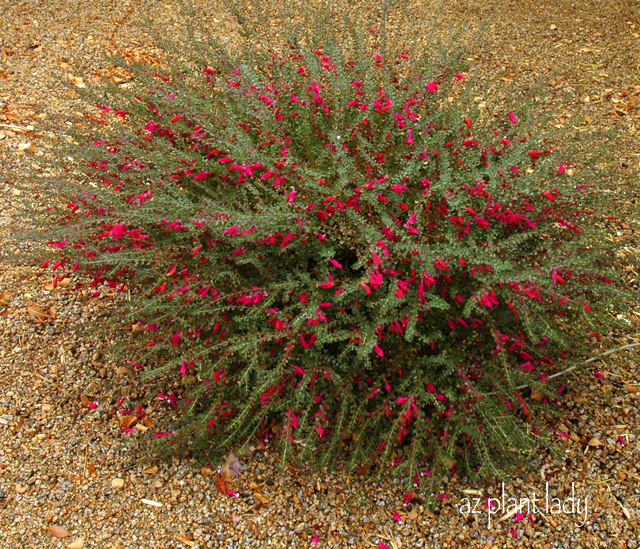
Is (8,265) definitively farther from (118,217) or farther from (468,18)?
(468,18)

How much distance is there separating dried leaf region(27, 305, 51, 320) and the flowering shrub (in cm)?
69

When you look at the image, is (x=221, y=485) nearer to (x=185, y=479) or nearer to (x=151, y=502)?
(x=185, y=479)

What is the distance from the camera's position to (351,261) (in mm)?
2221

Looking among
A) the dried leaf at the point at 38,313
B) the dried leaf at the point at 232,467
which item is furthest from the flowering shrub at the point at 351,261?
the dried leaf at the point at 38,313

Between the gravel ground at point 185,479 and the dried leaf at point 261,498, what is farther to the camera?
the dried leaf at point 261,498

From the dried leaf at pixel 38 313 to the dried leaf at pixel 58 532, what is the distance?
3.64 feet

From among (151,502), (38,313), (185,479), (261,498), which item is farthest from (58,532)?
(38,313)

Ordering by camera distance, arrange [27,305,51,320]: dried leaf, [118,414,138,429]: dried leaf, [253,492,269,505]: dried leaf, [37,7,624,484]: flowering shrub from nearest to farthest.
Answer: [37,7,624,484]: flowering shrub → [253,492,269,505]: dried leaf → [118,414,138,429]: dried leaf → [27,305,51,320]: dried leaf

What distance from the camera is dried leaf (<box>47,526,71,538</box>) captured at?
2.19 metres

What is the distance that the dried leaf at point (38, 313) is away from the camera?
2953mm

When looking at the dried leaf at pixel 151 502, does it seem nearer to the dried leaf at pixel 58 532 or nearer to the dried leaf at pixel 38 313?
the dried leaf at pixel 58 532

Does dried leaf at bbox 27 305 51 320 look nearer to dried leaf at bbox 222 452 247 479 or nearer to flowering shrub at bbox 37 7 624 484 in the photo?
flowering shrub at bbox 37 7 624 484

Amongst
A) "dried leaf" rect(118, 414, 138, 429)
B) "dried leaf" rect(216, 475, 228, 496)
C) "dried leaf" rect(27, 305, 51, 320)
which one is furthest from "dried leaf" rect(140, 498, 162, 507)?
"dried leaf" rect(27, 305, 51, 320)

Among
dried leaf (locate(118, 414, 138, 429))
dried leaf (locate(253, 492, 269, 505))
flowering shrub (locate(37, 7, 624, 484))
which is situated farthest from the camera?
dried leaf (locate(118, 414, 138, 429))
